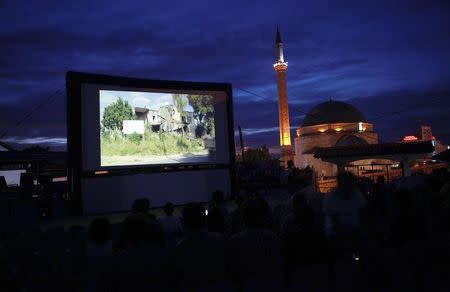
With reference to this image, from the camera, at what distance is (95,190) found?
43.3 ft

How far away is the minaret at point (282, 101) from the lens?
44.5 m

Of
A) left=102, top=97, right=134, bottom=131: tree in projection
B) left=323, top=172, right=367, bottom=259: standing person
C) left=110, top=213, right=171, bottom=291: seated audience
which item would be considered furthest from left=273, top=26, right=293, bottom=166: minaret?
left=110, top=213, right=171, bottom=291: seated audience

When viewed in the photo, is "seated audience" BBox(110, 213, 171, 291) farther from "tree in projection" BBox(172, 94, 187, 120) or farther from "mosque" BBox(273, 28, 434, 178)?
"mosque" BBox(273, 28, 434, 178)

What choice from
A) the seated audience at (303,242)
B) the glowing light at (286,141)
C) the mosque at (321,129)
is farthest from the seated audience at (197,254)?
the glowing light at (286,141)

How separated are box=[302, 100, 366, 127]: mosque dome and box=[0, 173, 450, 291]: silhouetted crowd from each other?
4119 cm

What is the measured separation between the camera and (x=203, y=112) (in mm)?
15375

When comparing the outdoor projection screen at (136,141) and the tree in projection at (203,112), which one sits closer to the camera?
the outdoor projection screen at (136,141)

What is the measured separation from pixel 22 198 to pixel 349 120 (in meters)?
37.3

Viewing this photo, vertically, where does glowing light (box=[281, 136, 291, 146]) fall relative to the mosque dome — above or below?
below

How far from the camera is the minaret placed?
44531 mm

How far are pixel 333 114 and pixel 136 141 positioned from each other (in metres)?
35.8

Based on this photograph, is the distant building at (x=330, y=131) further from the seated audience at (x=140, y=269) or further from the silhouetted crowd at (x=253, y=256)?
the seated audience at (x=140, y=269)

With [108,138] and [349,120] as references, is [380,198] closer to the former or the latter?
[108,138]

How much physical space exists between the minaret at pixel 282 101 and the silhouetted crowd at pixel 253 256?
40644 mm
